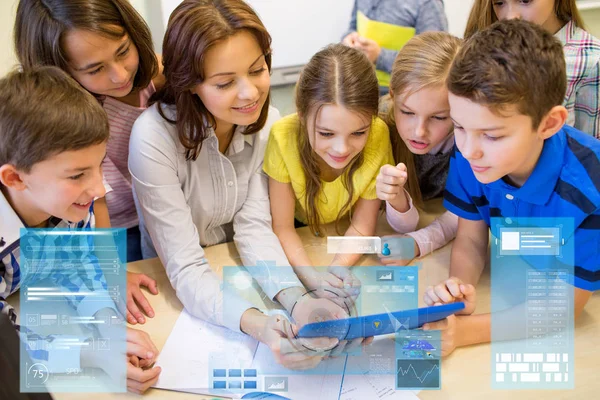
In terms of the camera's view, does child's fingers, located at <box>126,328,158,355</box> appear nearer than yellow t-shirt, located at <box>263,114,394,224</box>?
Yes

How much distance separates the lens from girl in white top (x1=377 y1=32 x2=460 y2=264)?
915 mm

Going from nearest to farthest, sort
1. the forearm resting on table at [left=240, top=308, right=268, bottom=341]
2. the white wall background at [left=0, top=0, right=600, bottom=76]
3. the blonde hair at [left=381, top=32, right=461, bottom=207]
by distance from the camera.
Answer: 1. the forearm resting on table at [left=240, top=308, right=268, bottom=341]
2. the blonde hair at [left=381, top=32, right=461, bottom=207]
3. the white wall background at [left=0, top=0, right=600, bottom=76]

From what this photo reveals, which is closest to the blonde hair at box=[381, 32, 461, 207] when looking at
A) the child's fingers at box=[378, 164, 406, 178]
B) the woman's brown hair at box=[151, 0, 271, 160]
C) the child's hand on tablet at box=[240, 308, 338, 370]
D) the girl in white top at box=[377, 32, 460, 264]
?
the girl in white top at box=[377, 32, 460, 264]

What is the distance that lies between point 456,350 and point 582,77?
0.63m

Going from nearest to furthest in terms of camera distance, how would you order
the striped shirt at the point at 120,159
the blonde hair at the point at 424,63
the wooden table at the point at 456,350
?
the wooden table at the point at 456,350 < the blonde hair at the point at 424,63 < the striped shirt at the point at 120,159

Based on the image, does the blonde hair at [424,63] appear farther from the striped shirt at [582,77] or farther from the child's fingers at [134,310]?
the child's fingers at [134,310]

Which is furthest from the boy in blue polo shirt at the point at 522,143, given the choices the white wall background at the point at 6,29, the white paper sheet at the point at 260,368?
the white wall background at the point at 6,29

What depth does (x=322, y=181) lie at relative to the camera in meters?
1.01

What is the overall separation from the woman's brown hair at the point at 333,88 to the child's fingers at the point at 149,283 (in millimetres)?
322

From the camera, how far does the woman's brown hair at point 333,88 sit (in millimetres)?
912

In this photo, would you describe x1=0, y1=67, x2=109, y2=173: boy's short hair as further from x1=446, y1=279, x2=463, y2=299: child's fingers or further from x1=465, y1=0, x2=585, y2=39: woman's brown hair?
x1=465, y1=0, x2=585, y2=39: woman's brown hair

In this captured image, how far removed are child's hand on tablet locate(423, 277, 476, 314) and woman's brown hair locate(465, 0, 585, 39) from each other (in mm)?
534

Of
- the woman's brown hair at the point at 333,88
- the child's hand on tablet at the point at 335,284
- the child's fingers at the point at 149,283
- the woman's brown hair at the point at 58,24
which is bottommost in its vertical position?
the child's fingers at the point at 149,283

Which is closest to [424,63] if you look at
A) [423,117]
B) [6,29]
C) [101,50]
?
[423,117]
